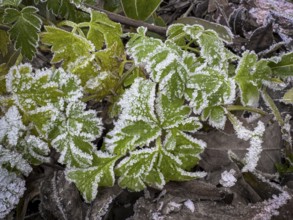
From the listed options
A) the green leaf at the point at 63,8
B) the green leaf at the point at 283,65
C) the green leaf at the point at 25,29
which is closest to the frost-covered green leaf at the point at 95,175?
the green leaf at the point at 25,29

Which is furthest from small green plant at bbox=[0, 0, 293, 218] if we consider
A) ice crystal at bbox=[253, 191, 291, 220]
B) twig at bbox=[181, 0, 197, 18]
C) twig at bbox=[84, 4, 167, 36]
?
twig at bbox=[181, 0, 197, 18]

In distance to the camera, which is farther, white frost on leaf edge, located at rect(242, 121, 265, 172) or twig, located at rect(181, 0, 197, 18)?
twig, located at rect(181, 0, 197, 18)

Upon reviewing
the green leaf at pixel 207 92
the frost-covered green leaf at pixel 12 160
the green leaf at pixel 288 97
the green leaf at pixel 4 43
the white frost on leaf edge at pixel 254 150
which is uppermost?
the green leaf at pixel 4 43

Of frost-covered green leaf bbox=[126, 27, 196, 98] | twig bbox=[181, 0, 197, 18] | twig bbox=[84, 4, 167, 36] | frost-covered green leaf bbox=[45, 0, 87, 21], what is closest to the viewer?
frost-covered green leaf bbox=[126, 27, 196, 98]

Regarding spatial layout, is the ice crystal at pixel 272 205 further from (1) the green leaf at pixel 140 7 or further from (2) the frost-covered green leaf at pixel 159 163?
(1) the green leaf at pixel 140 7

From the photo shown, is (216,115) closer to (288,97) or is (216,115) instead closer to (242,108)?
(242,108)

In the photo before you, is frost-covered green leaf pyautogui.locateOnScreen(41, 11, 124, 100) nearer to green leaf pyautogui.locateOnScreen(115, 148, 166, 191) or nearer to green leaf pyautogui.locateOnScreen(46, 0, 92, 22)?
green leaf pyautogui.locateOnScreen(46, 0, 92, 22)

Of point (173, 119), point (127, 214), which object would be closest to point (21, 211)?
point (127, 214)
